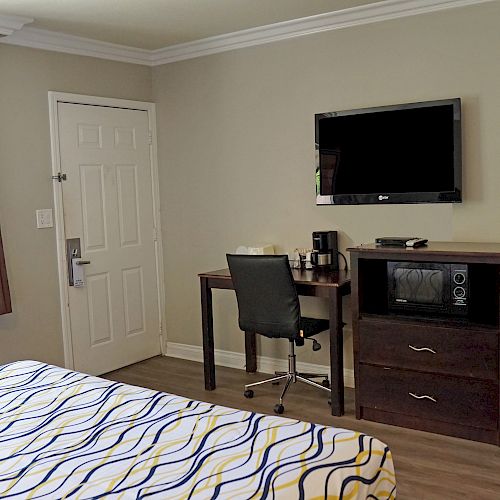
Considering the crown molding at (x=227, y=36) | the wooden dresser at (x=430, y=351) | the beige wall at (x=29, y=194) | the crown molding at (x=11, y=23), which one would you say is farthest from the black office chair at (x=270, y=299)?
the crown molding at (x=11, y=23)

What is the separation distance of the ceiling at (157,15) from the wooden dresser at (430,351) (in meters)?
1.65

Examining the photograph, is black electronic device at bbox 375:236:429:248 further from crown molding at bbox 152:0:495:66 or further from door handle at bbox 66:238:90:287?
door handle at bbox 66:238:90:287

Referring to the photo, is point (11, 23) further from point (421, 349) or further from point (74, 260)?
point (421, 349)

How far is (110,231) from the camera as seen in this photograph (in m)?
5.01

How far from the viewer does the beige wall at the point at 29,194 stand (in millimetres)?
4277

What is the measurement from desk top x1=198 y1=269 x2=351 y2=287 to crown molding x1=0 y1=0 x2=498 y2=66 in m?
1.66

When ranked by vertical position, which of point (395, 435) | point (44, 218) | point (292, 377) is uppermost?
point (44, 218)

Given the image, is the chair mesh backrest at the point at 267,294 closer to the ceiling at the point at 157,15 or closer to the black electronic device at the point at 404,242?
the black electronic device at the point at 404,242

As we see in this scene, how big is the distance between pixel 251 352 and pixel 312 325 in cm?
90

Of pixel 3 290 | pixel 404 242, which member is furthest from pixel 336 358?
pixel 3 290

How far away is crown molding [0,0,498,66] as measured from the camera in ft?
13.1

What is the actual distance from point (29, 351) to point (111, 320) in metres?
0.75

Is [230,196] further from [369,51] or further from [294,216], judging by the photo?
[369,51]

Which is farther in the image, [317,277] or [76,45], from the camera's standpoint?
[76,45]
